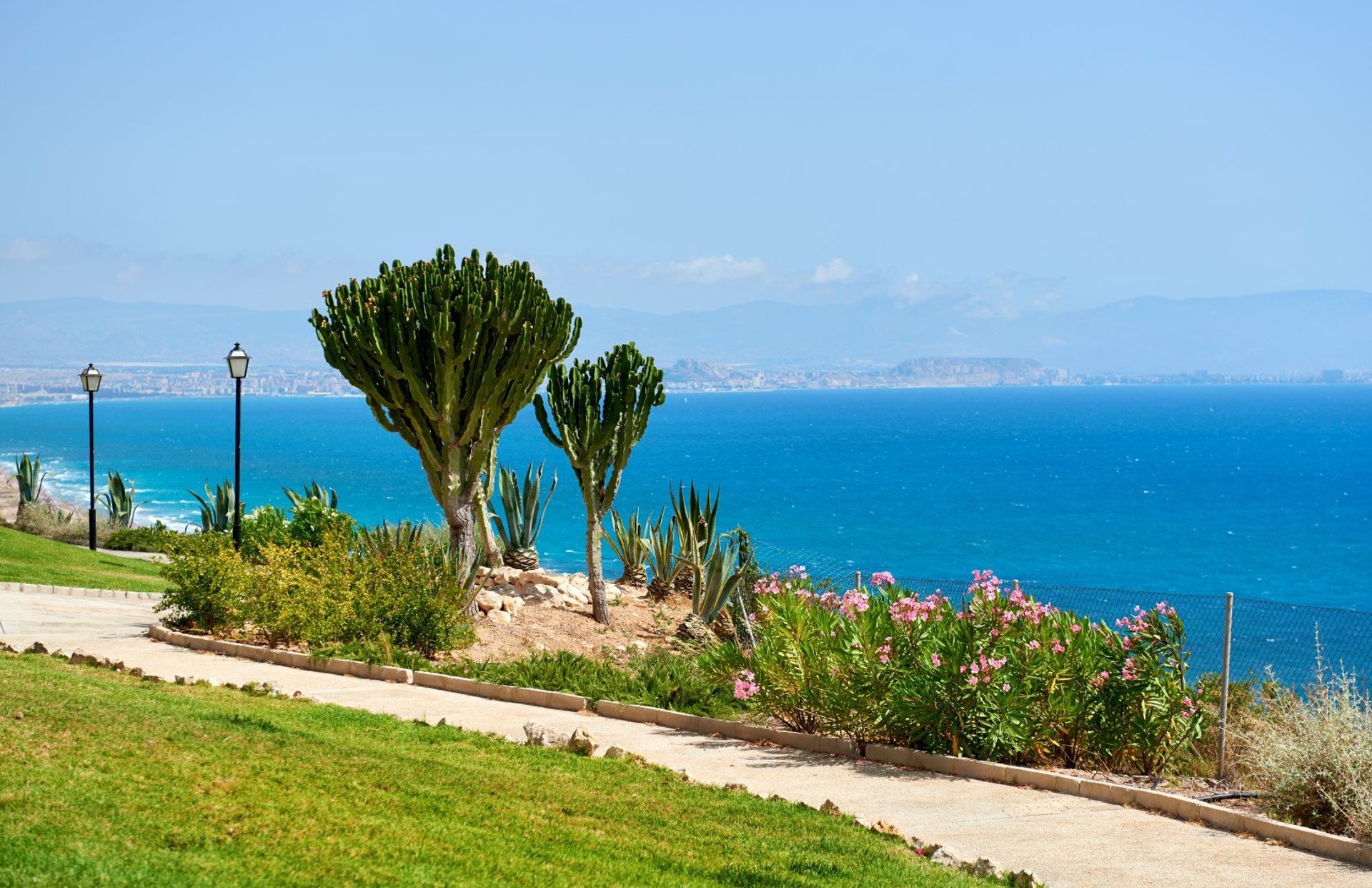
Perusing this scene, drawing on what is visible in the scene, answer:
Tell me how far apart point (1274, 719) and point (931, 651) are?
2.91 m

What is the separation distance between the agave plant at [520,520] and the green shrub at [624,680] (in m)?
7.82

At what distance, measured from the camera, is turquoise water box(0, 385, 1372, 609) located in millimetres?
50344

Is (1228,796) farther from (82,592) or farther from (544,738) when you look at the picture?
(82,592)

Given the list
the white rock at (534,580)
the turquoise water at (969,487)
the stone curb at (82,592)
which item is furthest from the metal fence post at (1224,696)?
the turquoise water at (969,487)

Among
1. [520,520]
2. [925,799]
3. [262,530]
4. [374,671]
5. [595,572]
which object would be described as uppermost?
[520,520]

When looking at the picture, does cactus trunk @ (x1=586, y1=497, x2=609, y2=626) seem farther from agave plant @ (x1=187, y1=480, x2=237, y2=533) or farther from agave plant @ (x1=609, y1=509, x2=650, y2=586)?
agave plant @ (x1=187, y1=480, x2=237, y2=533)

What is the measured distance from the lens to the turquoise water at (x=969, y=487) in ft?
165

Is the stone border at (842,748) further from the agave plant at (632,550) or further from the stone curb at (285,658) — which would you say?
the agave plant at (632,550)

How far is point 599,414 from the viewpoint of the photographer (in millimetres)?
20328

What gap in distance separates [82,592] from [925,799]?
1525 cm

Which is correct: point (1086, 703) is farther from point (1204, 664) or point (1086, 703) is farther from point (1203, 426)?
point (1203, 426)

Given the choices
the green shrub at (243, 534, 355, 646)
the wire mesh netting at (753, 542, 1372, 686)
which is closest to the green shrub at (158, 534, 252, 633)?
the green shrub at (243, 534, 355, 646)

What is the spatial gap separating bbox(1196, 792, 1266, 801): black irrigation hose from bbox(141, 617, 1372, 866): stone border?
1.00 feet

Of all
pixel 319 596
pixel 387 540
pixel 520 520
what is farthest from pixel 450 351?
pixel 520 520
